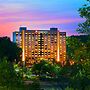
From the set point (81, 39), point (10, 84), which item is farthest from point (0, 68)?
point (81, 39)

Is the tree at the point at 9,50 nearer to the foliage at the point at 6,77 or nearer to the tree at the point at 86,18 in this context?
the foliage at the point at 6,77

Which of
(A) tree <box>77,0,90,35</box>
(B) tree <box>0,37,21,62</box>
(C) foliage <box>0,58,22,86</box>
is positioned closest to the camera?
(A) tree <box>77,0,90,35</box>

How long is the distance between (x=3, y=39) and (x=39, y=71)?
13.7 metres

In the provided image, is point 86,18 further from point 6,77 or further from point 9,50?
point 9,50

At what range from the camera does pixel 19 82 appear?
39.9 m

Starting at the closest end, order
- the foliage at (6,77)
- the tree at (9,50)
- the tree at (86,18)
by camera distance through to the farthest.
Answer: the tree at (86,18) < the foliage at (6,77) < the tree at (9,50)

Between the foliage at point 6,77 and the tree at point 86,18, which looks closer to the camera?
the tree at point 86,18

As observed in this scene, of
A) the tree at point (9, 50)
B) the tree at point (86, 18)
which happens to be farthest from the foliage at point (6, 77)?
the tree at point (9, 50)

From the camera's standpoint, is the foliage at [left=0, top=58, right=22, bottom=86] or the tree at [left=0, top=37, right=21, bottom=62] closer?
the foliage at [left=0, top=58, right=22, bottom=86]

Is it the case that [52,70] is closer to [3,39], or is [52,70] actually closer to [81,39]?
[3,39]

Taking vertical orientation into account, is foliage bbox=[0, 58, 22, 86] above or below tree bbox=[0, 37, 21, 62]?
below

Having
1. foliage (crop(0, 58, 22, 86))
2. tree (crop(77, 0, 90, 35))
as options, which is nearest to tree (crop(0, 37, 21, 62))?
foliage (crop(0, 58, 22, 86))

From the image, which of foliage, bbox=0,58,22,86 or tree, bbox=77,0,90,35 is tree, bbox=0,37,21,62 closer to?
foliage, bbox=0,58,22,86

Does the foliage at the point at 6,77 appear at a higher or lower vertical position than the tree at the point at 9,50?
lower
